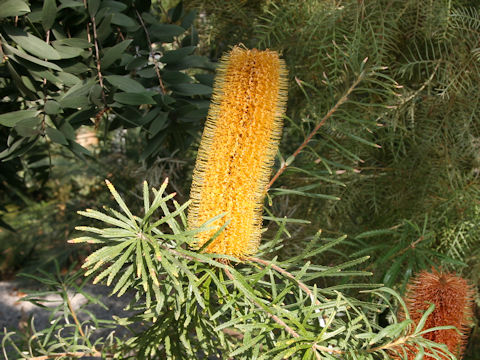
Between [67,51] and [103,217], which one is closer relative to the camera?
[103,217]

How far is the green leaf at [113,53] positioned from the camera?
37.4 inches

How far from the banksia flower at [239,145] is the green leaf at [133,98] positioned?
330 mm

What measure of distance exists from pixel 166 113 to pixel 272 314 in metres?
0.61

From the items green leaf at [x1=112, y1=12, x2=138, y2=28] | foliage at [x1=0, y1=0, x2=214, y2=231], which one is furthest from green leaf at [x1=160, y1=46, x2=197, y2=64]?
green leaf at [x1=112, y1=12, x2=138, y2=28]

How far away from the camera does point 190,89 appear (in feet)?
3.57

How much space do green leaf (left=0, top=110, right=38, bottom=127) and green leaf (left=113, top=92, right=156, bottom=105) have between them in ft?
0.58

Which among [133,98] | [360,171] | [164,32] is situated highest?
[164,32]

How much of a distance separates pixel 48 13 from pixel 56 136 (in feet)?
0.81

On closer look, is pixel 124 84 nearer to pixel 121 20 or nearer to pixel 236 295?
pixel 121 20

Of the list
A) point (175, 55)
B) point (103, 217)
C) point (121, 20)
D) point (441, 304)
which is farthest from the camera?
point (175, 55)

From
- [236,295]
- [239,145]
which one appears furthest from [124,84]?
[236,295]

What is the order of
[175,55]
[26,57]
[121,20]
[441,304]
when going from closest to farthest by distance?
[441,304], [26,57], [121,20], [175,55]

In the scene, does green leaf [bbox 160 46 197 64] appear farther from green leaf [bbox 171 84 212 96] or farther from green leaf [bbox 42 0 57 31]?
green leaf [bbox 42 0 57 31]

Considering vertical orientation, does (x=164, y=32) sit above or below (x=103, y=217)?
above
